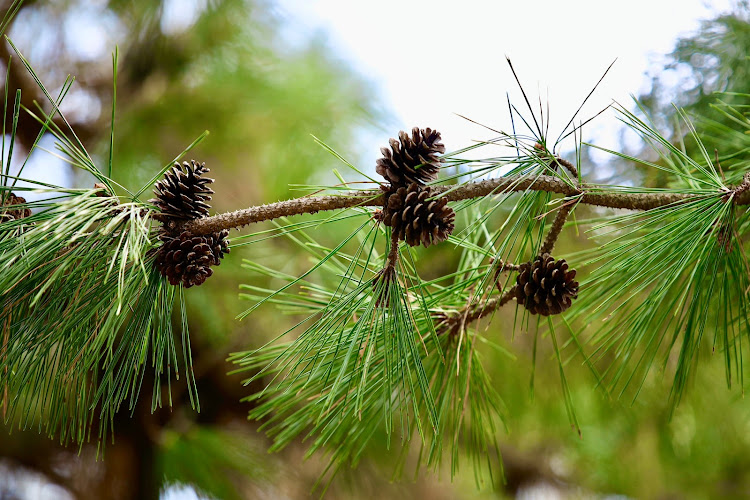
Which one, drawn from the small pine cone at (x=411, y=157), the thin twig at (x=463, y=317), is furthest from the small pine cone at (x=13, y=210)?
the thin twig at (x=463, y=317)

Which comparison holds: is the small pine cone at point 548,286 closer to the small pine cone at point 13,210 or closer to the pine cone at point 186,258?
the pine cone at point 186,258

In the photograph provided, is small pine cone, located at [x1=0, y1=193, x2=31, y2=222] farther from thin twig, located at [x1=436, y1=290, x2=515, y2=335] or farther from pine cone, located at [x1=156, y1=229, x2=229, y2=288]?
thin twig, located at [x1=436, y1=290, x2=515, y2=335]

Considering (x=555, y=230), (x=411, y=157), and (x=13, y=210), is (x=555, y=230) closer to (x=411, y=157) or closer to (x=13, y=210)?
(x=411, y=157)

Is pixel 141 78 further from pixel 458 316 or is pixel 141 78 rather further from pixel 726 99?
pixel 726 99

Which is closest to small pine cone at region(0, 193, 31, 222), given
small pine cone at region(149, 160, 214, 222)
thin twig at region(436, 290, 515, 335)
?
small pine cone at region(149, 160, 214, 222)

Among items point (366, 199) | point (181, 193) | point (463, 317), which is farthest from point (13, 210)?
point (463, 317)

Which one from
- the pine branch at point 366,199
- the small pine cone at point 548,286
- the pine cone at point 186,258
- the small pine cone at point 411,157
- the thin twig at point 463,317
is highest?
the small pine cone at point 411,157

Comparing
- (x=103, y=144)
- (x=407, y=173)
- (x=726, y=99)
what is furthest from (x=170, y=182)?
(x=726, y=99)

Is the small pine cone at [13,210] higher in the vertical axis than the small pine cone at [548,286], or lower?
higher

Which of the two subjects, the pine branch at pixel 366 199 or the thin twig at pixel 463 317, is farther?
the thin twig at pixel 463 317
